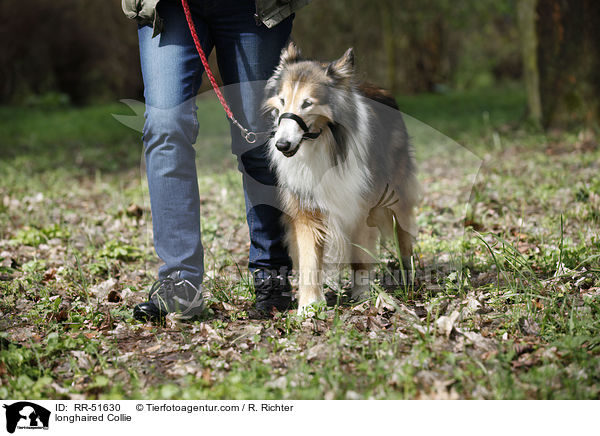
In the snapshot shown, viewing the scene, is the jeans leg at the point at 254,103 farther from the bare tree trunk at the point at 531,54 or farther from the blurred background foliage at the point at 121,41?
the blurred background foliage at the point at 121,41

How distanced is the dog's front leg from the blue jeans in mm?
232

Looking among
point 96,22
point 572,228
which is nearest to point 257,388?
point 572,228

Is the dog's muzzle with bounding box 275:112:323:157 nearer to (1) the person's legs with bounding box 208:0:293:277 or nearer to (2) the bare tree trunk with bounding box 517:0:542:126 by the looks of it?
(1) the person's legs with bounding box 208:0:293:277

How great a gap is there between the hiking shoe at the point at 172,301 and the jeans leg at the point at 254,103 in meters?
0.42

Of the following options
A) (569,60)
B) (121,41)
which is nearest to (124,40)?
(121,41)

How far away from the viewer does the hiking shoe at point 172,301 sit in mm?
2727

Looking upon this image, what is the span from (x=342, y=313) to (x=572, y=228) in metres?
1.98

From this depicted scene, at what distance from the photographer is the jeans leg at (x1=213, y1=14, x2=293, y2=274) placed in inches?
108

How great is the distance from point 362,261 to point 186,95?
1.28m

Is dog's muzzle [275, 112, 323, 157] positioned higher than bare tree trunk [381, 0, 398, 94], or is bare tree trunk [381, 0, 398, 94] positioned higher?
bare tree trunk [381, 0, 398, 94]

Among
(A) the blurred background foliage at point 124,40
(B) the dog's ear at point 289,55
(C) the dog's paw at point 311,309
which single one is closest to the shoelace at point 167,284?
(C) the dog's paw at point 311,309

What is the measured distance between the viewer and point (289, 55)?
2707mm

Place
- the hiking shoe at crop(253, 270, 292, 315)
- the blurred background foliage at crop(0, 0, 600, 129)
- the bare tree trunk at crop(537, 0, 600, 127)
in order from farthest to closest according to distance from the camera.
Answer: the blurred background foliage at crop(0, 0, 600, 129), the bare tree trunk at crop(537, 0, 600, 127), the hiking shoe at crop(253, 270, 292, 315)
